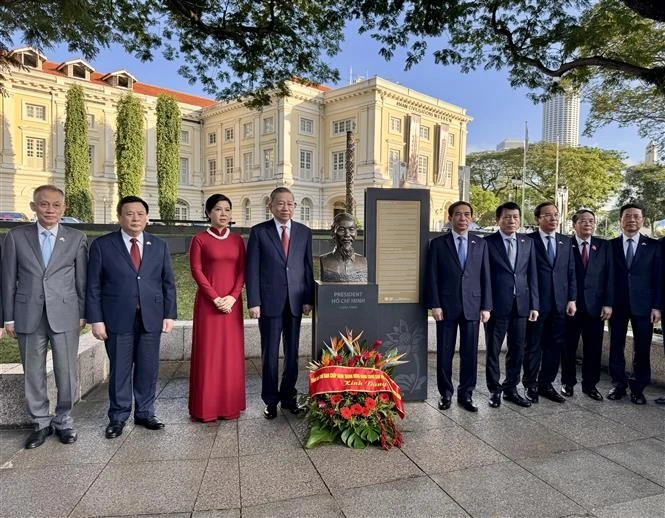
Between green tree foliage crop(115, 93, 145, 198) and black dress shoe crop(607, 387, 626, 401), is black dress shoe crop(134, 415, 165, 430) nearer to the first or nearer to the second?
black dress shoe crop(607, 387, 626, 401)

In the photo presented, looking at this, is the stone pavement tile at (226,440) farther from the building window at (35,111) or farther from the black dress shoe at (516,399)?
the building window at (35,111)

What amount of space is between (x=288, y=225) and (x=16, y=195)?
41.4 metres

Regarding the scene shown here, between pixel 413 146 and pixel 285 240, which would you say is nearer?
pixel 285 240

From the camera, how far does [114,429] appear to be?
3.52 m

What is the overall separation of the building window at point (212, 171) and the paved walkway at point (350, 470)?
152 feet

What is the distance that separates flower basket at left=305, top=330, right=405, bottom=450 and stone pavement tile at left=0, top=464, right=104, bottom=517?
1477 mm

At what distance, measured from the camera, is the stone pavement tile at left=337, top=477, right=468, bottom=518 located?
8.35 feet

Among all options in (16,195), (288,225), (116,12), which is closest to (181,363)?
(288,225)

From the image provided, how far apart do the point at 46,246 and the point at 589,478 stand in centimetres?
408

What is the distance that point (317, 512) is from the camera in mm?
2547

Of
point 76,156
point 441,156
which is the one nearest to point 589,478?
point 76,156

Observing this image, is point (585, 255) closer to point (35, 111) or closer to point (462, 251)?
point (462, 251)

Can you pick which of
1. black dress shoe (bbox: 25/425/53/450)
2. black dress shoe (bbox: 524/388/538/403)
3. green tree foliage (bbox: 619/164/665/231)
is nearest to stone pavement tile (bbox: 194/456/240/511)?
black dress shoe (bbox: 25/425/53/450)

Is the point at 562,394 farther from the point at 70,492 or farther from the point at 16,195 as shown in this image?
the point at 16,195
